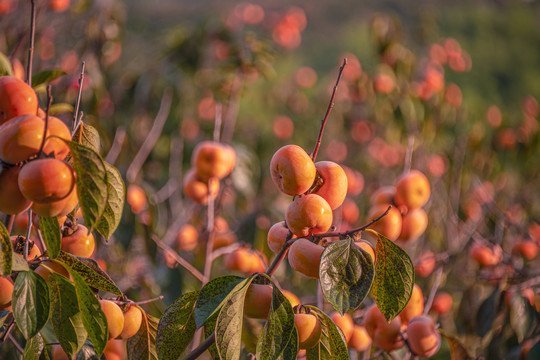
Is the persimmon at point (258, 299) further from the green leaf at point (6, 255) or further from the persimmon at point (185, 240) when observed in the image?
the persimmon at point (185, 240)

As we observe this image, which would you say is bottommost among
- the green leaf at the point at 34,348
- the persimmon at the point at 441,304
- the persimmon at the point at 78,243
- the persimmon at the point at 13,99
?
the persimmon at the point at 441,304

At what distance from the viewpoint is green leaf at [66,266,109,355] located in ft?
2.13

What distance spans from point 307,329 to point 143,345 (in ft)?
1.03

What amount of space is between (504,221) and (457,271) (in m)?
0.77

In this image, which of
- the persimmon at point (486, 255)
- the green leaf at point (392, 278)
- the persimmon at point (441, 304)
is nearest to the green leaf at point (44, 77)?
the green leaf at point (392, 278)

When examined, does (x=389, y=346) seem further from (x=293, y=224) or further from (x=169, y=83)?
(x=169, y=83)

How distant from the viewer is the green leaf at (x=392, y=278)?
71 cm

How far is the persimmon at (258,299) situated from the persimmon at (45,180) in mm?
321

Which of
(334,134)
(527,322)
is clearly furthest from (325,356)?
(334,134)

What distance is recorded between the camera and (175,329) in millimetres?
758

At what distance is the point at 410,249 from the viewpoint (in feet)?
7.79

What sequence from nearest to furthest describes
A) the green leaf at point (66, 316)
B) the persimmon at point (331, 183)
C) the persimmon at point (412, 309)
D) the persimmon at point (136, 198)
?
1. the green leaf at point (66, 316)
2. the persimmon at point (331, 183)
3. the persimmon at point (412, 309)
4. the persimmon at point (136, 198)

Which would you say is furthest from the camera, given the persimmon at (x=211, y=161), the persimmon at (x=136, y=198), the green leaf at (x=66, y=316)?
the persimmon at (x=136, y=198)

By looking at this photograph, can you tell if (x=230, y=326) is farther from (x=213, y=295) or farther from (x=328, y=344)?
Answer: (x=328, y=344)
